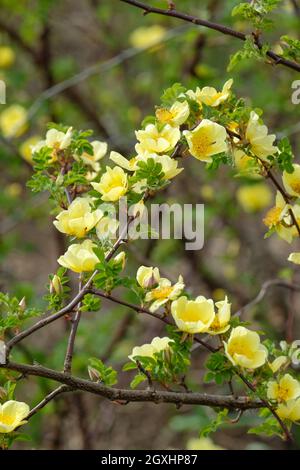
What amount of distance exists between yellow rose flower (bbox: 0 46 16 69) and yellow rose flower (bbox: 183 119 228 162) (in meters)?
2.44

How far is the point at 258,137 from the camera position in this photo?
1.12 meters

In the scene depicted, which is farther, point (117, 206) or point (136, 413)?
point (136, 413)

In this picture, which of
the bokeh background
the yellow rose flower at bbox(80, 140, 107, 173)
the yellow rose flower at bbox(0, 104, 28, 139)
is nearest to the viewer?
the yellow rose flower at bbox(80, 140, 107, 173)

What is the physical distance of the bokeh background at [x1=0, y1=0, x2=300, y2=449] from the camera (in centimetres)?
255

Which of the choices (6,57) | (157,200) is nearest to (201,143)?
(157,200)

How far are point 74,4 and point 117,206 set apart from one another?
3996mm

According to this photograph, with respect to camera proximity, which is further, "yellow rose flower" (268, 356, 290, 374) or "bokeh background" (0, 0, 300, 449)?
"bokeh background" (0, 0, 300, 449)

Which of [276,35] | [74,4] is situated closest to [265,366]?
[276,35]

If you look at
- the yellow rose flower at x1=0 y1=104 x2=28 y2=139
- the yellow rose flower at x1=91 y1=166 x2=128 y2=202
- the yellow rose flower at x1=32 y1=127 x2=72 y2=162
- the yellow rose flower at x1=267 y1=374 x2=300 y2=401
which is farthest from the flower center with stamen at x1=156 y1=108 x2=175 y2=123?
the yellow rose flower at x1=0 y1=104 x2=28 y2=139

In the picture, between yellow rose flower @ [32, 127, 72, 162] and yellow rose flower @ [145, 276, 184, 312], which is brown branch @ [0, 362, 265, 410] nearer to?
yellow rose flower @ [145, 276, 184, 312]

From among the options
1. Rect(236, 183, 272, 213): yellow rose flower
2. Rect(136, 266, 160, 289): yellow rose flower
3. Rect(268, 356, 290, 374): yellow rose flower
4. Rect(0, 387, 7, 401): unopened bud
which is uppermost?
Rect(236, 183, 272, 213): yellow rose flower

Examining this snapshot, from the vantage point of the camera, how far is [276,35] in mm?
4090
